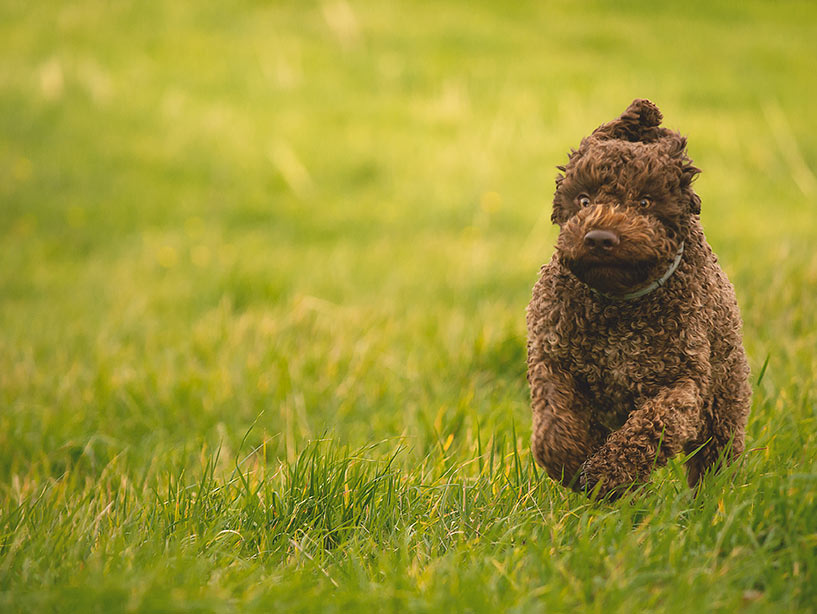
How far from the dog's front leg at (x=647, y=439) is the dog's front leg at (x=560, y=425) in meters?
0.06

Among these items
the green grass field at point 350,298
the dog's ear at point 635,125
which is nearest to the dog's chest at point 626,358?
the green grass field at point 350,298

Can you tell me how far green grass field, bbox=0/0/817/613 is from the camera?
242 cm

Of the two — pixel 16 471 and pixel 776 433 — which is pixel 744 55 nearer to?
pixel 776 433

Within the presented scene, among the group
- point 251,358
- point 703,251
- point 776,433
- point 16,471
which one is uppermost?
point 703,251

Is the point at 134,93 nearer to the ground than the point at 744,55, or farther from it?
nearer to the ground

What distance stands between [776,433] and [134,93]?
9931 millimetres

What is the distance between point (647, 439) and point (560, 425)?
0.24 metres

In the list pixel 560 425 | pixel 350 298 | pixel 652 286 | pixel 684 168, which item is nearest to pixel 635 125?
pixel 684 168

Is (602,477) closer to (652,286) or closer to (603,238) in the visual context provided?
(652,286)

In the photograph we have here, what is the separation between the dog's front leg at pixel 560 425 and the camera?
2371 millimetres

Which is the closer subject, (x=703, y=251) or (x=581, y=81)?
(x=703, y=251)

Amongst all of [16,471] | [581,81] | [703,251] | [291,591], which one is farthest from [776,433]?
[581,81]

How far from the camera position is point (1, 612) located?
2.20m

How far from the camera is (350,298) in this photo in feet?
21.4
